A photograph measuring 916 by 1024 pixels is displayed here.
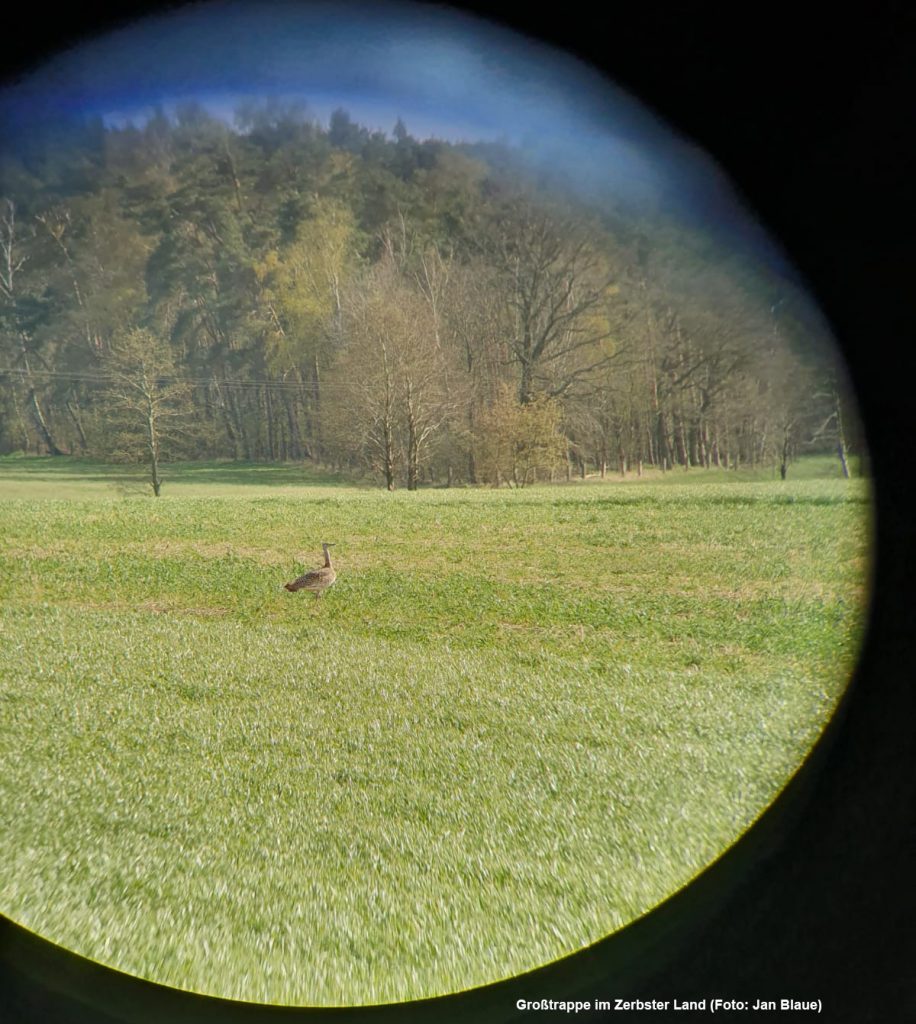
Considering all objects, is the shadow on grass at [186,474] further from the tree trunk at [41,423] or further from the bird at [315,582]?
the bird at [315,582]

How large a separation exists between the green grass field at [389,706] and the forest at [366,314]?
0.18m

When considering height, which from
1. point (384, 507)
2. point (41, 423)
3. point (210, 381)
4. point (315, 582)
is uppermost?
point (210, 381)

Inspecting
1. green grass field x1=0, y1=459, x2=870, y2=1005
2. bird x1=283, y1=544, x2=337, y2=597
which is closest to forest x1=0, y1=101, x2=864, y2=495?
green grass field x1=0, y1=459, x2=870, y2=1005

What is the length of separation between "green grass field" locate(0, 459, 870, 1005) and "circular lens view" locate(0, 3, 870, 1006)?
0.01 metres

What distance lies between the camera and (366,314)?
3.26m

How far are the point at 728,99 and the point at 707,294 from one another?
85cm

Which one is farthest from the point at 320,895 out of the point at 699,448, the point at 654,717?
the point at 699,448

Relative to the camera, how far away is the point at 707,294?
2.92m

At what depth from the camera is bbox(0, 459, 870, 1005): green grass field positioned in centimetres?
216

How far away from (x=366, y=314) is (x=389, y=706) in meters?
1.73

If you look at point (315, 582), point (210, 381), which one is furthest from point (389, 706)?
point (210, 381)

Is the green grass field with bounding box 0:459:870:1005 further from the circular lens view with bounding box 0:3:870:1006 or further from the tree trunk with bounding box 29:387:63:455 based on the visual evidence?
the tree trunk with bounding box 29:387:63:455

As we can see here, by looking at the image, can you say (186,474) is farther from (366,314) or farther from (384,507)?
(366,314)

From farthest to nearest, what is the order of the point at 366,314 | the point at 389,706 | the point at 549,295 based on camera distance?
the point at 366,314
the point at 549,295
the point at 389,706
